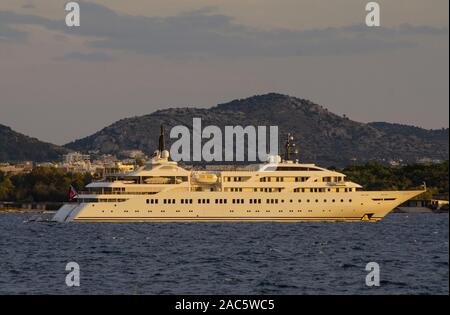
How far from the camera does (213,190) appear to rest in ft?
337

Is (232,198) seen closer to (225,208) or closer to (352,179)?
(225,208)

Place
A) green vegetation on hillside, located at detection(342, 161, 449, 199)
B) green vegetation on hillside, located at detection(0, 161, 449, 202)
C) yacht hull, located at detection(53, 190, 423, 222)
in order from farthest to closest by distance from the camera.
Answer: green vegetation on hillside, located at detection(0, 161, 449, 202) < green vegetation on hillside, located at detection(342, 161, 449, 199) < yacht hull, located at detection(53, 190, 423, 222)

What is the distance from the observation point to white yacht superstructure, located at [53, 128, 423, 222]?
10062 centimetres

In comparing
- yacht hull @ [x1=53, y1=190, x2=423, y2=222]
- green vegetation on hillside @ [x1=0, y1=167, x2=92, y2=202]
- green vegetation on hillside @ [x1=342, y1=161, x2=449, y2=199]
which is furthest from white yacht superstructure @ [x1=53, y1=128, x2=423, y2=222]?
green vegetation on hillside @ [x1=0, y1=167, x2=92, y2=202]

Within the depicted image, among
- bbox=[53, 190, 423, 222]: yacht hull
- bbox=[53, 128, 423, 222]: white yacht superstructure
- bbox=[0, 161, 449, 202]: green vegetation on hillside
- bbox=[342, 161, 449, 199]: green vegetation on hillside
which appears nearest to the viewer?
bbox=[53, 190, 423, 222]: yacht hull

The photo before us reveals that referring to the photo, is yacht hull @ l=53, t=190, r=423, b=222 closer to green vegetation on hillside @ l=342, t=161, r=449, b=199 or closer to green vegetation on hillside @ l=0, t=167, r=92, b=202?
green vegetation on hillside @ l=342, t=161, r=449, b=199

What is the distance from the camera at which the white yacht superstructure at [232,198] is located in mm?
100625

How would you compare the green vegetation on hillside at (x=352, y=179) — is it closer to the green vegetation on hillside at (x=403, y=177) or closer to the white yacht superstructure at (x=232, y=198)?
the green vegetation on hillside at (x=403, y=177)

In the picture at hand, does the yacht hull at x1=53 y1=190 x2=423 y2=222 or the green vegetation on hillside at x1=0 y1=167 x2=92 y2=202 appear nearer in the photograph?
the yacht hull at x1=53 y1=190 x2=423 y2=222

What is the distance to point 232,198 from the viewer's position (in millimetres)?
101438
